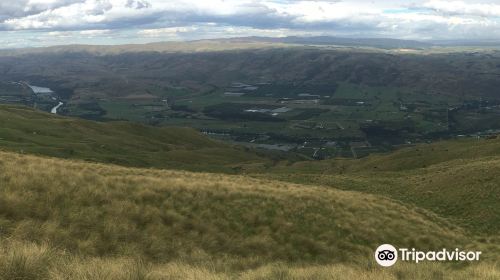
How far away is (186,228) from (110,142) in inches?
4171

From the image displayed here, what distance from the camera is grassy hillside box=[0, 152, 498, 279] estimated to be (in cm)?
1446

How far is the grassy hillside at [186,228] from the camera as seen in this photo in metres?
14.5

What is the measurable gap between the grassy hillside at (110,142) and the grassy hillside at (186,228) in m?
39.2

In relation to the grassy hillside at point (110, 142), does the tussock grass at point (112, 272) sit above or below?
above

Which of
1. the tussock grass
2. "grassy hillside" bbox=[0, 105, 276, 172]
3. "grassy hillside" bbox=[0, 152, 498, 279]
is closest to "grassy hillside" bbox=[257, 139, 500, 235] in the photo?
"grassy hillside" bbox=[0, 152, 498, 279]

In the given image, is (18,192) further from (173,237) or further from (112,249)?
(173,237)

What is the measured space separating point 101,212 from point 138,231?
2.33m

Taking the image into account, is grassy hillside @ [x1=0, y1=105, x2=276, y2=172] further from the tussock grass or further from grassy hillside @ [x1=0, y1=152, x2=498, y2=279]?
the tussock grass

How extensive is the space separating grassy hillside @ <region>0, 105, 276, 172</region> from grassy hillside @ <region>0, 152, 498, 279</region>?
128ft

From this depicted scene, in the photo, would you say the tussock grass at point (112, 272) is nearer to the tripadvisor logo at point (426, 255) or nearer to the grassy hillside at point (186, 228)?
the grassy hillside at point (186, 228)

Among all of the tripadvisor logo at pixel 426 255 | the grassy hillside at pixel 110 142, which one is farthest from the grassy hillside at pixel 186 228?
the grassy hillside at pixel 110 142

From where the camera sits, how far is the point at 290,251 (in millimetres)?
21141

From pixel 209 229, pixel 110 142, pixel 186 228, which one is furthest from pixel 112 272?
pixel 110 142

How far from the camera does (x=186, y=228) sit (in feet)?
68.6
